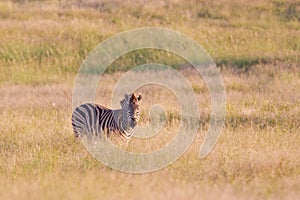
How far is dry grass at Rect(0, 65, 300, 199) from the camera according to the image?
8180mm

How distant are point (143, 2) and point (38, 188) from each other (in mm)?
20605

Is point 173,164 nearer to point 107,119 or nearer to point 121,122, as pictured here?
point 121,122

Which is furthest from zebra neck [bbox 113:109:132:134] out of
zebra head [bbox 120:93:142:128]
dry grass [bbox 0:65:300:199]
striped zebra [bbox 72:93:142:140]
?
dry grass [bbox 0:65:300:199]

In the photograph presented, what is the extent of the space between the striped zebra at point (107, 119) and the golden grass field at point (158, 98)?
10.4 inches

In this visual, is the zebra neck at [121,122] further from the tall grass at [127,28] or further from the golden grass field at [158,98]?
the tall grass at [127,28]

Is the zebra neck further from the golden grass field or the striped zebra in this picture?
the golden grass field

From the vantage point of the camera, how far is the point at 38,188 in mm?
8031

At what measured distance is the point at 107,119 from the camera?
38.5 ft

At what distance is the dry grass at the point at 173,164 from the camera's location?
322 inches

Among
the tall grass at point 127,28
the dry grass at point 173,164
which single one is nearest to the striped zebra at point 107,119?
the dry grass at point 173,164

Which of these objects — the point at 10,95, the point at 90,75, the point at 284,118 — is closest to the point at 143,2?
the point at 90,75

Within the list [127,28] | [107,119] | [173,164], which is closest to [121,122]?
[107,119]

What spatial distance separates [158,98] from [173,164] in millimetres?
6765

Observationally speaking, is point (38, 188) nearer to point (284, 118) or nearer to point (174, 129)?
point (174, 129)
